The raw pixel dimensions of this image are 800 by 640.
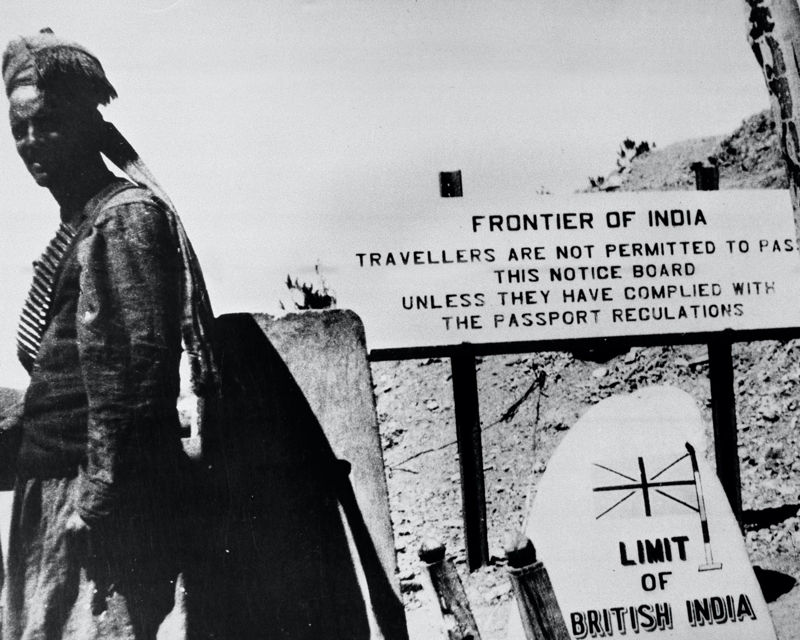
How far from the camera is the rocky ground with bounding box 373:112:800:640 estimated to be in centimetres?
258

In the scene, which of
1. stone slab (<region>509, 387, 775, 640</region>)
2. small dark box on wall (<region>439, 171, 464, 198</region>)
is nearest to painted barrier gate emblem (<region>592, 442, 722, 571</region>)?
stone slab (<region>509, 387, 775, 640</region>)

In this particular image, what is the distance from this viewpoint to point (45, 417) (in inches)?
94.1

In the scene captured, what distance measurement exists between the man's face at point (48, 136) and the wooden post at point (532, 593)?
1.70 m

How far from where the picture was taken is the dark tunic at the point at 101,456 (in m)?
2.35

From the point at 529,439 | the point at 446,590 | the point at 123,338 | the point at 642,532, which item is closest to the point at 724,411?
the point at 642,532

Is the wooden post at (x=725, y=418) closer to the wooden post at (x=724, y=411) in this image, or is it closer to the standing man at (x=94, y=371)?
the wooden post at (x=724, y=411)

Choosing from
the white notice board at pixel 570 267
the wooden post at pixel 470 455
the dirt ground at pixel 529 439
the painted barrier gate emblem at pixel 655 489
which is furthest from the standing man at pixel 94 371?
the painted barrier gate emblem at pixel 655 489

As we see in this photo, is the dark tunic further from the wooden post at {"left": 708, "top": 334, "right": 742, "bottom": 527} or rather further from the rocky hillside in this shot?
the wooden post at {"left": 708, "top": 334, "right": 742, "bottom": 527}

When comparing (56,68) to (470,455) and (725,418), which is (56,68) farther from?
(725,418)

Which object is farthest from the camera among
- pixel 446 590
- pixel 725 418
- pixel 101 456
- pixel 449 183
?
pixel 725 418

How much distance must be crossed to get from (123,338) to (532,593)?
4.61 ft

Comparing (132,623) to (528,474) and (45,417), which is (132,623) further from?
(528,474)

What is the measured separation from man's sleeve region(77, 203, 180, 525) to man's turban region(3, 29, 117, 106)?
35 centimetres

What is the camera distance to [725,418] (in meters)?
2.78
